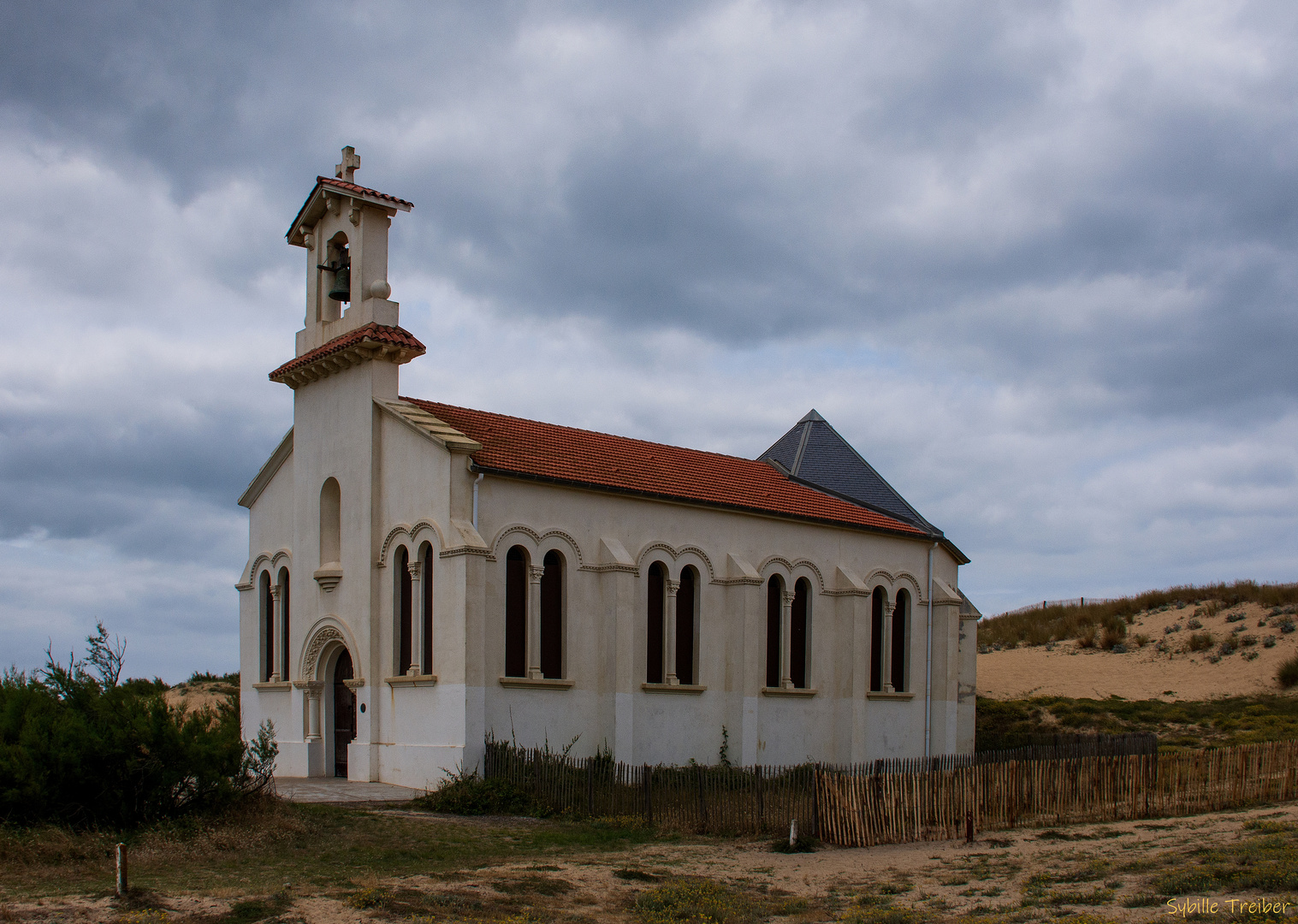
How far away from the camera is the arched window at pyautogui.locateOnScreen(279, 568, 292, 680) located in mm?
26141

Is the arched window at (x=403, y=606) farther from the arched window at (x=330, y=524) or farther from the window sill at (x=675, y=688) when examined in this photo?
the window sill at (x=675, y=688)

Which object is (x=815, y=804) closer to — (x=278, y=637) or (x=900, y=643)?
(x=278, y=637)

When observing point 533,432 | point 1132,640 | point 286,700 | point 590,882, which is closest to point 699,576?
point 533,432

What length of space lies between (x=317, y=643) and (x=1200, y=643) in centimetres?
3851

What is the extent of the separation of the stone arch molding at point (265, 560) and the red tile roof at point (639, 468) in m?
4.92

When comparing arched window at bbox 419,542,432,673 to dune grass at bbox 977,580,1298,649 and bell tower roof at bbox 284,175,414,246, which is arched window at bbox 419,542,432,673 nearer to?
bell tower roof at bbox 284,175,414,246

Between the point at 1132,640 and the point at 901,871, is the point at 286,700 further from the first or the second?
the point at 1132,640

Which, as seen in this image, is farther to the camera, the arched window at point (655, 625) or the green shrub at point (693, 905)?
the arched window at point (655, 625)

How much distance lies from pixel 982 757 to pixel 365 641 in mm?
12394

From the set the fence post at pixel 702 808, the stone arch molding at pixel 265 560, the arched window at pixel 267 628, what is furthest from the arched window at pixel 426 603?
the fence post at pixel 702 808

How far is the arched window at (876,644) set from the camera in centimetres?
2989

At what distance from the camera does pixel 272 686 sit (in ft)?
85.4

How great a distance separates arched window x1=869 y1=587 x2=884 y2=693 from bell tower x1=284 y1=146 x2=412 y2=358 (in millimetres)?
14537

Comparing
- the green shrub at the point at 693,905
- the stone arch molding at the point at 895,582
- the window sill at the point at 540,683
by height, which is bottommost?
the green shrub at the point at 693,905
